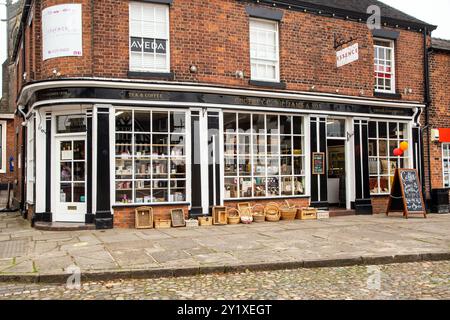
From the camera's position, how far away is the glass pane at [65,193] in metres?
10.9

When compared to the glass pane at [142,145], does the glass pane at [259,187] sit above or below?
below

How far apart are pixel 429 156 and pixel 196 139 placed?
881 centimetres

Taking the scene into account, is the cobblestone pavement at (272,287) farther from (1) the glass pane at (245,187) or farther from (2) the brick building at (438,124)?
(2) the brick building at (438,124)

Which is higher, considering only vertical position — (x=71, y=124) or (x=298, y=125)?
(x=298, y=125)

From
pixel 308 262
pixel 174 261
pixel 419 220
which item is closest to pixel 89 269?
pixel 174 261

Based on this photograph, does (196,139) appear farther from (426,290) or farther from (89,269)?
(426,290)

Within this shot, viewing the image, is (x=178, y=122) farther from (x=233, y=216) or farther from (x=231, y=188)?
(x=233, y=216)

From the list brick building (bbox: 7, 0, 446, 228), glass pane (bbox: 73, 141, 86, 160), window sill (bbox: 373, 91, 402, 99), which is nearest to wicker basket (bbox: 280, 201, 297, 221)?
brick building (bbox: 7, 0, 446, 228)

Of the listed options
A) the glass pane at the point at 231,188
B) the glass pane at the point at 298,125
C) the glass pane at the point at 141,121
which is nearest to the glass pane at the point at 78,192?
the glass pane at the point at 141,121

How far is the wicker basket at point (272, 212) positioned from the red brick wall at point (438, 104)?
6.37m

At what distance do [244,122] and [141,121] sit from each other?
3.01m

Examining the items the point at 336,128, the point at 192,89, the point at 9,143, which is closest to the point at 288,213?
the point at 336,128

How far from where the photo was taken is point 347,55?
41.3 feet

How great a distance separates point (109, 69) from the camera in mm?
10656
